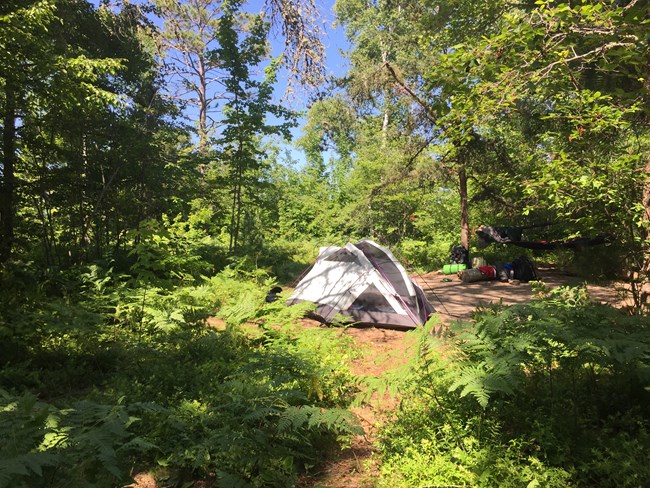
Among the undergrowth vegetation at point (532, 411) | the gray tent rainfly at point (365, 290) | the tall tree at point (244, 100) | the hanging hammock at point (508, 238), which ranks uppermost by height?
the tall tree at point (244, 100)

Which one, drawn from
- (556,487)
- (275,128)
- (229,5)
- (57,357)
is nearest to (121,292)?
(57,357)

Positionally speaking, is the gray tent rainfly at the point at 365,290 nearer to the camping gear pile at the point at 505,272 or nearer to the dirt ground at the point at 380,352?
the dirt ground at the point at 380,352

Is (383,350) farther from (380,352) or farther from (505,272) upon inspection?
(505,272)

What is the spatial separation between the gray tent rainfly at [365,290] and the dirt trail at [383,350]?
0.92 ft

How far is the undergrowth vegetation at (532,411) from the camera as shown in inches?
93.1

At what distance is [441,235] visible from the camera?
1573cm

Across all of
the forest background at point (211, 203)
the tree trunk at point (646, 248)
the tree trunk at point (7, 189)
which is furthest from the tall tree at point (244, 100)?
the tree trunk at point (646, 248)

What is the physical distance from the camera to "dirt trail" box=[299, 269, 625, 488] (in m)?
2.74

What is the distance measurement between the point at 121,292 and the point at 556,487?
5741mm

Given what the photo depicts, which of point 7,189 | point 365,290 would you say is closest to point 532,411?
point 365,290

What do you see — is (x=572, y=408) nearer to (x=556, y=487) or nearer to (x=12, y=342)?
(x=556, y=487)

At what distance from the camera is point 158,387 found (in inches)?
145

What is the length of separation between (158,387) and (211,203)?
10.4 meters

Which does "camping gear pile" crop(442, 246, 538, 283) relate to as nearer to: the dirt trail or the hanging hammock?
the dirt trail
